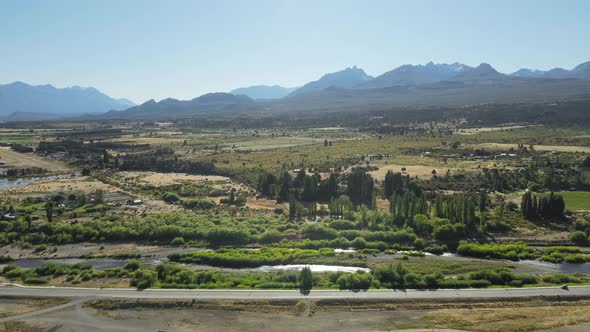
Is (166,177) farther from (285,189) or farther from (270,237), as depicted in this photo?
(270,237)

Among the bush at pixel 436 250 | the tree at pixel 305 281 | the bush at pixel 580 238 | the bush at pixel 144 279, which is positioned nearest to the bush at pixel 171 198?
the bush at pixel 144 279

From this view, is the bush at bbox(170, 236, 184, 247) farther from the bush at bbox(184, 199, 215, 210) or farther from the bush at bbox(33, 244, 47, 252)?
the bush at bbox(184, 199, 215, 210)

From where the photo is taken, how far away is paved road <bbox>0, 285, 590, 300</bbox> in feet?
119

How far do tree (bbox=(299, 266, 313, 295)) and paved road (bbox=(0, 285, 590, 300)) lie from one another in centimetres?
65

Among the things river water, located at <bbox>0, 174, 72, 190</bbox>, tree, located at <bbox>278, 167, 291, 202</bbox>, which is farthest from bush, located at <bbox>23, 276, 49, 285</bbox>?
river water, located at <bbox>0, 174, 72, 190</bbox>

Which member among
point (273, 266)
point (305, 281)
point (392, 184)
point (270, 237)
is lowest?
point (273, 266)

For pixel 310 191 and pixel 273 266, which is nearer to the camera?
pixel 273 266

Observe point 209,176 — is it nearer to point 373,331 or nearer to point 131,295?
point 131,295

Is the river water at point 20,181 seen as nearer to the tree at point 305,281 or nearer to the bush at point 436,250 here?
the tree at point 305,281

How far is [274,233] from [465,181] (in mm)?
45471

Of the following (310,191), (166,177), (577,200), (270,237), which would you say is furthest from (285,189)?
(577,200)

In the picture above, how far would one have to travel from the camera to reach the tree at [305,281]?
3775 cm

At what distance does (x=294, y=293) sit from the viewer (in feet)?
122

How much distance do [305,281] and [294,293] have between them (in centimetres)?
186
